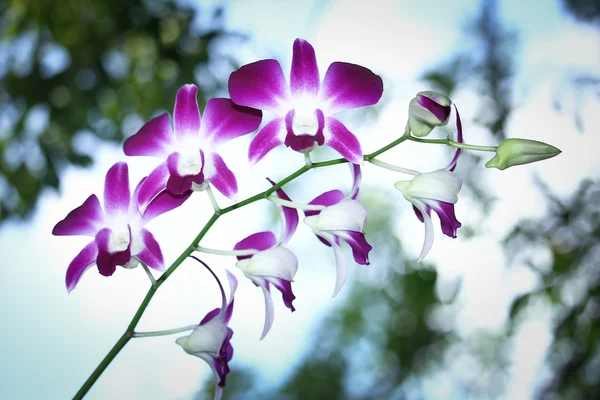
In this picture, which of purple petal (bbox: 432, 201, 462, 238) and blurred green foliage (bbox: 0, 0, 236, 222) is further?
blurred green foliage (bbox: 0, 0, 236, 222)

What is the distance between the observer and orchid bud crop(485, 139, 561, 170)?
1.18 ft

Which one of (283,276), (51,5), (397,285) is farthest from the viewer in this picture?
(397,285)

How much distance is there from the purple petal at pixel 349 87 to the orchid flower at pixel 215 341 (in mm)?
135

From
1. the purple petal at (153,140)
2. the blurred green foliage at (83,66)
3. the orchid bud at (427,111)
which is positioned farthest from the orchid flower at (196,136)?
the blurred green foliage at (83,66)

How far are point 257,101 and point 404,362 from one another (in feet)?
5.32

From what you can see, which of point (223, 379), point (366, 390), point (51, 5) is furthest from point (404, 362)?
point (223, 379)

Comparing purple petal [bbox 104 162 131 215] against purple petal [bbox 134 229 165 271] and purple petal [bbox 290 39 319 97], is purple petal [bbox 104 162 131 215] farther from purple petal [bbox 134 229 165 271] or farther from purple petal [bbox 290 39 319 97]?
purple petal [bbox 290 39 319 97]

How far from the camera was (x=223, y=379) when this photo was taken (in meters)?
0.39

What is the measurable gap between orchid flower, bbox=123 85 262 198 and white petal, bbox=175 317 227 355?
0.09 metres

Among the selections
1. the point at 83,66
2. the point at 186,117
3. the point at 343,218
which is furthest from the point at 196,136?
the point at 83,66

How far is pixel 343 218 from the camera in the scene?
36cm

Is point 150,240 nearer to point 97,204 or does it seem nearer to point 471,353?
point 97,204

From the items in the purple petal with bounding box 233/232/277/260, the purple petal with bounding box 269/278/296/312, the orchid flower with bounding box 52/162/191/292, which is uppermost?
the orchid flower with bounding box 52/162/191/292

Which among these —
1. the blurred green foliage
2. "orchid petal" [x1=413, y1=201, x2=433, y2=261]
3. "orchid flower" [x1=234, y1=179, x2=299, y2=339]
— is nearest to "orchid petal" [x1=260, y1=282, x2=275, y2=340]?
"orchid flower" [x1=234, y1=179, x2=299, y2=339]
